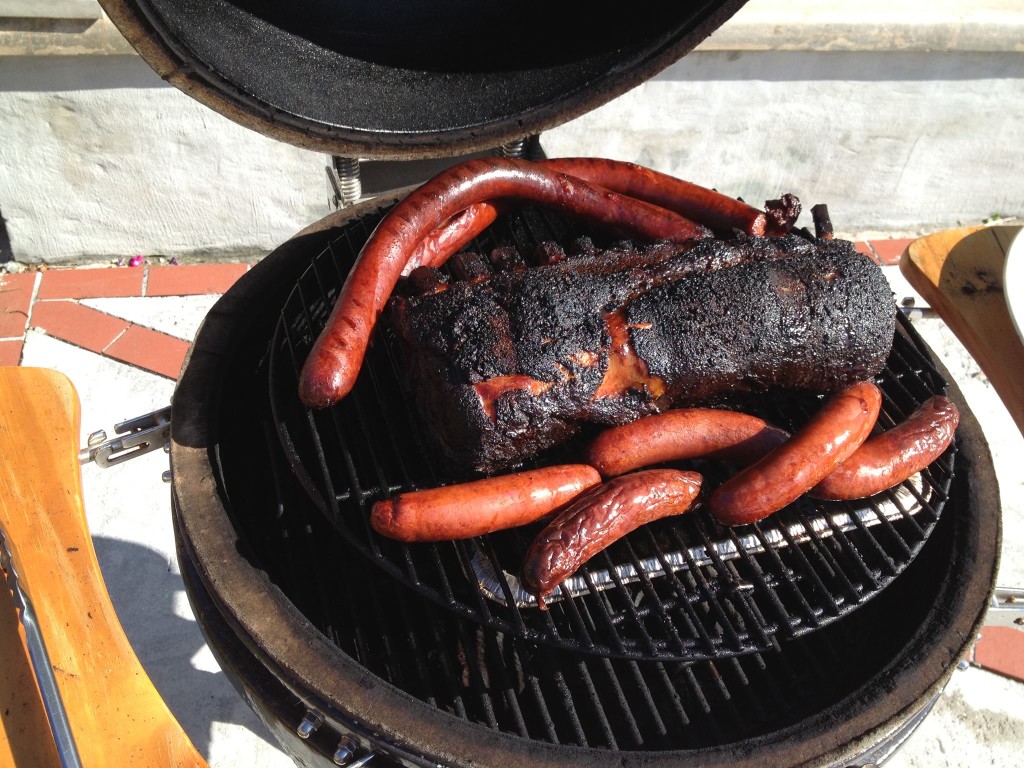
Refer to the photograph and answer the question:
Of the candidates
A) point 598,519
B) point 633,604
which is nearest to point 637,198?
point 598,519

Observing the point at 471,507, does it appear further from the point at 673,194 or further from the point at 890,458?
the point at 673,194

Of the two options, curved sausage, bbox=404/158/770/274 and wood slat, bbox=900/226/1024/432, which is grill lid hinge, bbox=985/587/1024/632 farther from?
curved sausage, bbox=404/158/770/274

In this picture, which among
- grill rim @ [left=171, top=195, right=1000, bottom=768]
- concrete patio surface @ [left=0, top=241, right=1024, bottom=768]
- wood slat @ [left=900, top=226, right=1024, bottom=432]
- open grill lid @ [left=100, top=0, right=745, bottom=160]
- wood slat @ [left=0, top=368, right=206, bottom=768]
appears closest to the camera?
grill rim @ [left=171, top=195, right=1000, bottom=768]

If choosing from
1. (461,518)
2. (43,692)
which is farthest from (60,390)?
(461,518)

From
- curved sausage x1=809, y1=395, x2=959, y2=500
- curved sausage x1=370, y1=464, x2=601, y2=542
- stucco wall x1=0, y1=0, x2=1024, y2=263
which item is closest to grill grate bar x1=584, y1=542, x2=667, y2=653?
curved sausage x1=370, y1=464, x2=601, y2=542

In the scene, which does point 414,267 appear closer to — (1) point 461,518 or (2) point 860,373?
(1) point 461,518

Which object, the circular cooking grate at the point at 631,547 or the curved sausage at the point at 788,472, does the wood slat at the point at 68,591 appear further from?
the curved sausage at the point at 788,472
